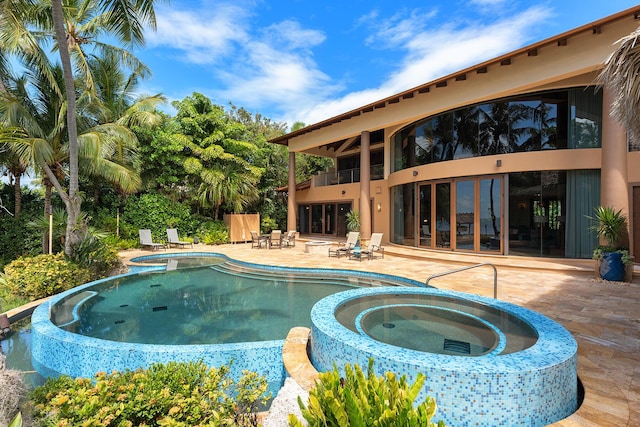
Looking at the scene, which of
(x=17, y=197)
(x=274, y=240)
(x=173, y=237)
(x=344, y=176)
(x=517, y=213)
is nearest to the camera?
(x=517, y=213)

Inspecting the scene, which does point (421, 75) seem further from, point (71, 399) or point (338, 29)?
point (71, 399)

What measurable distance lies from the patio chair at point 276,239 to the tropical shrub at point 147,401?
14554 millimetres

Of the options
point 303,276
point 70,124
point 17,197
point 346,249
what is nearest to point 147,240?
point 17,197

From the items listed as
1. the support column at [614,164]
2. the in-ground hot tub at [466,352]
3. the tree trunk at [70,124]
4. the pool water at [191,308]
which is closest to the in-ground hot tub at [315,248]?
the pool water at [191,308]

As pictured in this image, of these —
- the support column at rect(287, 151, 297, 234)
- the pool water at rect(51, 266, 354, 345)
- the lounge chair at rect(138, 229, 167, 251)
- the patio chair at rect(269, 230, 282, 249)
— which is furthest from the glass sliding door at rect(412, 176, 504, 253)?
the lounge chair at rect(138, 229, 167, 251)

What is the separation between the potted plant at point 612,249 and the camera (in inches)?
333

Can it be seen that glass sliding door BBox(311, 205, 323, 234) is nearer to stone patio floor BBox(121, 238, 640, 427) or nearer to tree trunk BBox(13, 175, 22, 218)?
stone patio floor BBox(121, 238, 640, 427)

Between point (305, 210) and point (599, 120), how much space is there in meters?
17.8

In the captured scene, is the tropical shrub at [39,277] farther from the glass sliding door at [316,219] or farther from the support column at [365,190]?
the glass sliding door at [316,219]

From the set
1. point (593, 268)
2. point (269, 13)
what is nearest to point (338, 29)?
point (269, 13)

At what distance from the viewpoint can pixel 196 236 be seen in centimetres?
1934

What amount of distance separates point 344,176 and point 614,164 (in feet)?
44.9

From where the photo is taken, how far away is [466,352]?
157 inches

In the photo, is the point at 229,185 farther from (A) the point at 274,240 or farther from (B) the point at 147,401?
(B) the point at 147,401
